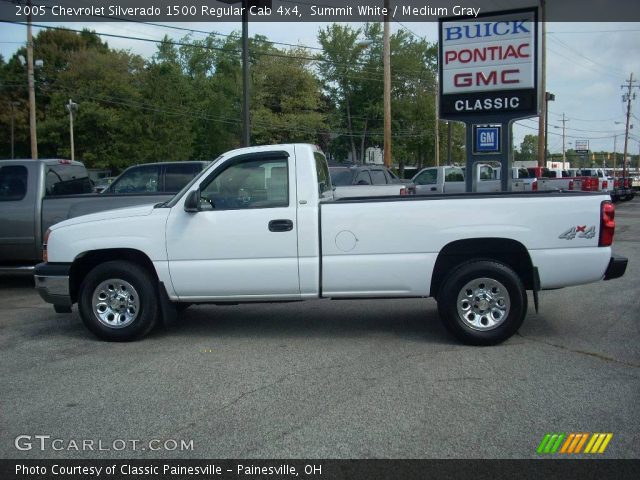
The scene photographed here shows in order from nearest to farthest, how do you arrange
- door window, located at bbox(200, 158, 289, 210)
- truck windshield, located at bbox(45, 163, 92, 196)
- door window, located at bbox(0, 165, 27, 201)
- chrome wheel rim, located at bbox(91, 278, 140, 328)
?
door window, located at bbox(200, 158, 289, 210) < chrome wheel rim, located at bbox(91, 278, 140, 328) < door window, located at bbox(0, 165, 27, 201) < truck windshield, located at bbox(45, 163, 92, 196)

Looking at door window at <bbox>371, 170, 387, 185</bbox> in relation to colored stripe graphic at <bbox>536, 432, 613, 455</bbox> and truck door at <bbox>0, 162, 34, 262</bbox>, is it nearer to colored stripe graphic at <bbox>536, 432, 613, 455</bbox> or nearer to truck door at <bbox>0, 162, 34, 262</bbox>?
truck door at <bbox>0, 162, 34, 262</bbox>

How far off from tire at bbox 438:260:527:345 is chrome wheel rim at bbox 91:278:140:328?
324 centimetres

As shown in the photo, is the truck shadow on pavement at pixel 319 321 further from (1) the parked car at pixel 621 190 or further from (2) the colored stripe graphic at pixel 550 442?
(1) the parked car at pixel 621 190

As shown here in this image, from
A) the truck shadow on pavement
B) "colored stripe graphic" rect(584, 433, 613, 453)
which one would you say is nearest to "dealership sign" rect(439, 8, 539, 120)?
the truck shadow on pavement

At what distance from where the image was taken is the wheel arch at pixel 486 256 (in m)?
6.70

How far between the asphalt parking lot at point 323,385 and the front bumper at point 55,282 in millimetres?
477

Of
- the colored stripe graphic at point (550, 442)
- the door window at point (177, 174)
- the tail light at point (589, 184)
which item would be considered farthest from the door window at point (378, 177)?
the colored stripe graphic at point (550, 442)

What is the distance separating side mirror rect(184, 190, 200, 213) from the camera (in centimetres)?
682

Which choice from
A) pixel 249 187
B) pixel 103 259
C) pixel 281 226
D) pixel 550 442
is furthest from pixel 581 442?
pixel 103 259

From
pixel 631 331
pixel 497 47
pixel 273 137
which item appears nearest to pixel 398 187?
pixel 497 47

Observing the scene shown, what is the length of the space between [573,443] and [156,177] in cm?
1079

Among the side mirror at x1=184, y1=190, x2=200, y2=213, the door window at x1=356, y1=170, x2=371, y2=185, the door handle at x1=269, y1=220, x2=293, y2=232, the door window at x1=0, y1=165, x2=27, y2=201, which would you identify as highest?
the door window at x1=356, y1=170, x2=371, y2=185

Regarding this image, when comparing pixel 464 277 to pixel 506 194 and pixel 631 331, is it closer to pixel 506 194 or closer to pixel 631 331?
pixel 506 194

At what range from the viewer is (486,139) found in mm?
12445
